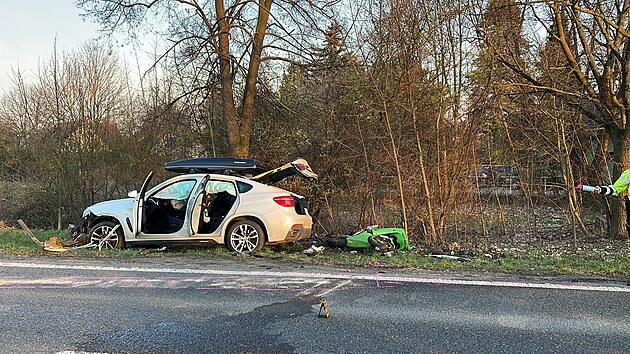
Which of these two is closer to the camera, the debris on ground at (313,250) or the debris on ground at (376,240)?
the debris on ground at (313,250)

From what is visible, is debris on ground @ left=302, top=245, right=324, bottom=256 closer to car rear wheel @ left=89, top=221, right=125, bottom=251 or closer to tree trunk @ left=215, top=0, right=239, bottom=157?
car rear wheel @ left=89, top=221, right=125, bottom=251

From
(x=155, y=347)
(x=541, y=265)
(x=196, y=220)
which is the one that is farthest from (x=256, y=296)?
(x=541, y=265)

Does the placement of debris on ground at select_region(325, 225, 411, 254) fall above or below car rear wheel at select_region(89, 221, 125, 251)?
below

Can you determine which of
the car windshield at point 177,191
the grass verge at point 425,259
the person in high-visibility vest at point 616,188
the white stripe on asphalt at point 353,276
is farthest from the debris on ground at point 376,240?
the person in high-visibility vest at point 616,188

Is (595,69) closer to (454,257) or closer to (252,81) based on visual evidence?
(454,257)

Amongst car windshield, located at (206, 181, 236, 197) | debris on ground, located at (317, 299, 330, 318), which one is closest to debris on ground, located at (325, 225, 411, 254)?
car windshield, located at (206, 181, 236, 197)

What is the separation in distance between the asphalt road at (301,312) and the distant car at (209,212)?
193 centimetres

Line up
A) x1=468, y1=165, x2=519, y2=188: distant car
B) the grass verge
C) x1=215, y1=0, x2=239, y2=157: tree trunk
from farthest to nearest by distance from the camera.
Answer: x1=215, y1=0, x2=239, y2=157: tree trunk → x1=468, y1=165, x2=519, y2=188: distant car → the grass verge

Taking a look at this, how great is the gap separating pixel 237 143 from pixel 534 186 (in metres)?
7.35

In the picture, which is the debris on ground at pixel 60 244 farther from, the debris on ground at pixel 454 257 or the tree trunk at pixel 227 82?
the debris on ground at pixel 454 257

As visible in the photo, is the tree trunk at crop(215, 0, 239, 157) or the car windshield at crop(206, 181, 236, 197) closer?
the car windshield at crop(206, 181, 236, 197)

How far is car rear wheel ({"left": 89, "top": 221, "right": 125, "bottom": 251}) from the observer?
9.47 meters

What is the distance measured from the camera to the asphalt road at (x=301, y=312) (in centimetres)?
416

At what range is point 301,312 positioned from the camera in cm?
504
